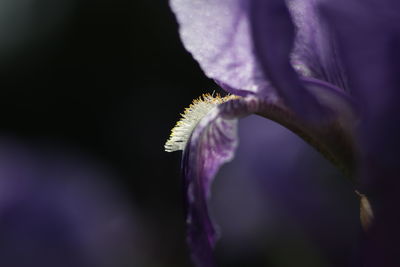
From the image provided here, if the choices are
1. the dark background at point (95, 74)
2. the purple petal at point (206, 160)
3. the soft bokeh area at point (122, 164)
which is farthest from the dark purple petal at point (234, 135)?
the dark background at point (95, 74)

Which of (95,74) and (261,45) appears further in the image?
(95,74)

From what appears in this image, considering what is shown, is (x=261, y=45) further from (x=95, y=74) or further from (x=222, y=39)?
(x=95, y=74)

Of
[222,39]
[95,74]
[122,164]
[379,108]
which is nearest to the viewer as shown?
[379,108]

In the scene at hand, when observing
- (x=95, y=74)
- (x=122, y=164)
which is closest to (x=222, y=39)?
(x=122, y=164)

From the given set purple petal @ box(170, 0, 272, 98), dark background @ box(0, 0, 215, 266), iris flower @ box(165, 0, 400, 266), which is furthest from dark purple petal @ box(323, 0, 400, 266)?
dark background @ box(0, 0, 215, 266)

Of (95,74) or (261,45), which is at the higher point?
(261,45)

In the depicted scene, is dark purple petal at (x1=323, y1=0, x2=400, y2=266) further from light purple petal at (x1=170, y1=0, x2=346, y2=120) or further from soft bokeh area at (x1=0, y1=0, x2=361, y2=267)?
soft bokeh area at (x1=0, y1=0, x2=361, y2=267)

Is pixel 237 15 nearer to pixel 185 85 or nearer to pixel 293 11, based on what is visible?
pixel 293 11
